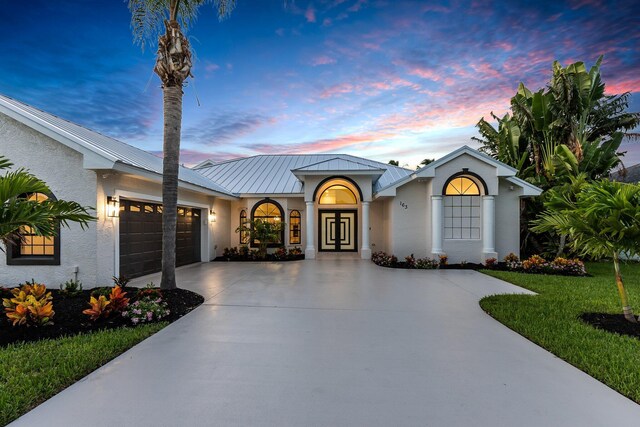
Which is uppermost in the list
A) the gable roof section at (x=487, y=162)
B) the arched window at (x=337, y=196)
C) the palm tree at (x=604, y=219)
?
the gable roof section at (x=487, y=162)

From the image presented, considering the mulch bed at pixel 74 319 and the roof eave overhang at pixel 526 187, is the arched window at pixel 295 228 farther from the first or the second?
the roof eave overhang at pixel 526 187

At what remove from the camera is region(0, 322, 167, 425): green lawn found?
8.73ft

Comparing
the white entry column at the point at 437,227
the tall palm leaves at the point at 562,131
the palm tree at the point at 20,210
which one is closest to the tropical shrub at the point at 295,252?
the white entry column at the point at 437,227

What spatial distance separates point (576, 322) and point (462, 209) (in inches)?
291

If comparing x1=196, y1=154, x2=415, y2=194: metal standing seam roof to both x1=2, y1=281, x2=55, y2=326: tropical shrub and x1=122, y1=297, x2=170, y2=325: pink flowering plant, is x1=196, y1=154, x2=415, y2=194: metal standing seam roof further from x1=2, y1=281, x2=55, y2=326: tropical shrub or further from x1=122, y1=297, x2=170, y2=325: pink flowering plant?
x1=2, y1=281, x2=55, y2=326: tropical shrub

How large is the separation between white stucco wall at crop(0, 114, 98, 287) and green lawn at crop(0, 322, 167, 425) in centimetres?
392

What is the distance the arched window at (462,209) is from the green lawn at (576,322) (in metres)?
3.08

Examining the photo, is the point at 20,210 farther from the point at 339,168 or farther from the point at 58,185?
the point at 339,168

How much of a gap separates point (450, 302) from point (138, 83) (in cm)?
1402

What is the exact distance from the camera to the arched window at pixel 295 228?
48.1 ft

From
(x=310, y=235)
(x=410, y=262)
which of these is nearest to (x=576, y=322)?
(x=410, y=262)

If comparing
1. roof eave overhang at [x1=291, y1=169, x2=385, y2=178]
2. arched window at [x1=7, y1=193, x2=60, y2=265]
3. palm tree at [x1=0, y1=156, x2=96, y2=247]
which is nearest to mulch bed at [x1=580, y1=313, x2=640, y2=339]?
roof eave overhang at [x1=291, y1=169, x2=385, y2=178]

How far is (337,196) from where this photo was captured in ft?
51.6

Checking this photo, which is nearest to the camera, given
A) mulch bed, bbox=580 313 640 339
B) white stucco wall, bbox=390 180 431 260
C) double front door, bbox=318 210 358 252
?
mulch bed, bbox=580 313 640 339
